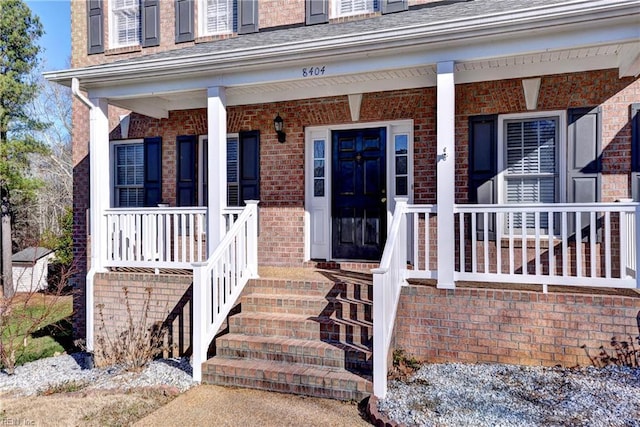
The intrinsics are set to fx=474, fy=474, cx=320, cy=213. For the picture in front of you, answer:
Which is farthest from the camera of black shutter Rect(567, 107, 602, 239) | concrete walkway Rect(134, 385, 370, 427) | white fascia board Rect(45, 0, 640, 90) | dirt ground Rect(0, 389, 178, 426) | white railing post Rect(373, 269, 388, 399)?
black shutter Rect(567, 107, 602, 239)

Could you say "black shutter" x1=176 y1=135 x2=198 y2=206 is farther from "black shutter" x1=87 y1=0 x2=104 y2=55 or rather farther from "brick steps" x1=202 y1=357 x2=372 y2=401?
"brick steps" x1=202 y1=357 x2=372 y2=401

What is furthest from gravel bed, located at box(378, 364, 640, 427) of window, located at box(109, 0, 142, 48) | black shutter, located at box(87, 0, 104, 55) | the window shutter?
black shutter, located at box(87, 0, 104, 55)

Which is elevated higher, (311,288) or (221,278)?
(221,278)

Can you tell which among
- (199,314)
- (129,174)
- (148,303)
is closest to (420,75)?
(199,314)

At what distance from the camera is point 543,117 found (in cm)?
625

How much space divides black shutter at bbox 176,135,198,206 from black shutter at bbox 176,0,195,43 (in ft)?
6.03

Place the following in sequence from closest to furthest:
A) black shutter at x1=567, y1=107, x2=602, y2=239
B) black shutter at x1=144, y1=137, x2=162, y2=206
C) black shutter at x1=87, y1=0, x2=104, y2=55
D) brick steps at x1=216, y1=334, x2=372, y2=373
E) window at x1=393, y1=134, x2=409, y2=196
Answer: brick steps at x1=216, y1=334, x2=372, y2=373 → black shutter at x1=567, y1=107, x2=602, y2=239 → window at x1=393, y1=134, x2=409, y2=196 → black shutter at x1=144, y1=137, x2=162, y2=206 → black shutter at x1=87, y1=0, x2=104, y2=55

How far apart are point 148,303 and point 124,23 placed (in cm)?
561

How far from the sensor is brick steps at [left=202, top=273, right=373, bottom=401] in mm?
4458

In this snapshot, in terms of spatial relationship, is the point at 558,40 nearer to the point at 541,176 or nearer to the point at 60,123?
the point at 541,176

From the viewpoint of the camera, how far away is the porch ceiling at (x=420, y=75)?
529cm

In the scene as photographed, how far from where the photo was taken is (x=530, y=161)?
630cm

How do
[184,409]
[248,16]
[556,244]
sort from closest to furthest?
[184,409]
[556,244]
[248,16]

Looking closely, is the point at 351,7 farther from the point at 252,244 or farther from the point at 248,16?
the point at 252,244
